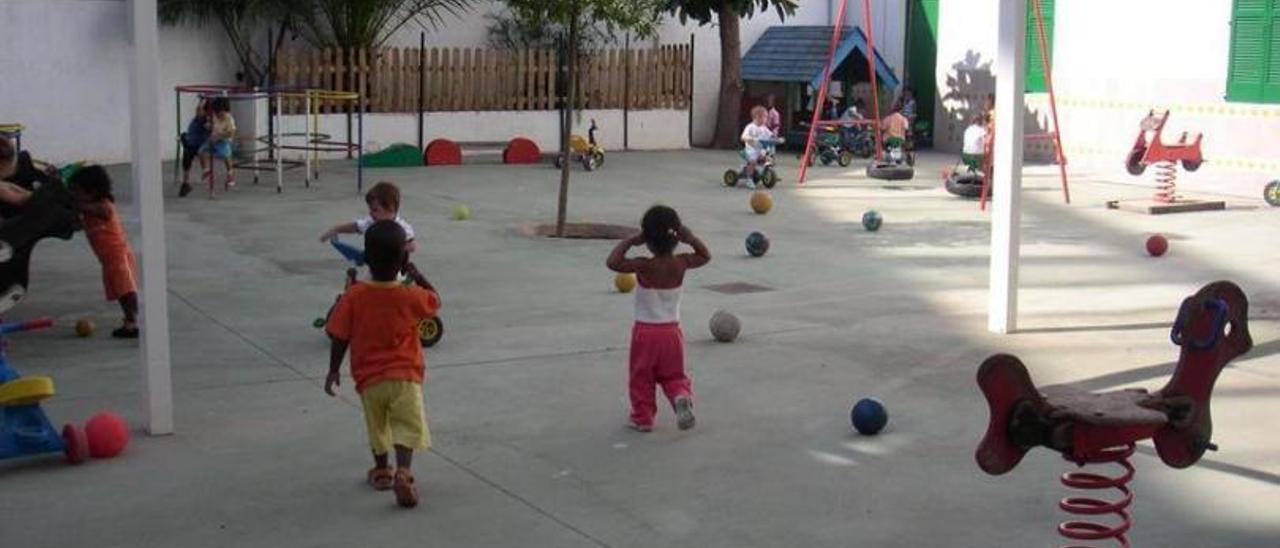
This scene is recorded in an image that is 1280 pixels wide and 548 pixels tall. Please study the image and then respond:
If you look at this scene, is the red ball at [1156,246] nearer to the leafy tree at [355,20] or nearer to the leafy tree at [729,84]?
the leafy tree at [729,84]

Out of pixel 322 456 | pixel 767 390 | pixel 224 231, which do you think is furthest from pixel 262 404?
pixel 224 231

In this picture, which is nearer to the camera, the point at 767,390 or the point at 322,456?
the point at 322,456

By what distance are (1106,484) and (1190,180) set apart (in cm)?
1793

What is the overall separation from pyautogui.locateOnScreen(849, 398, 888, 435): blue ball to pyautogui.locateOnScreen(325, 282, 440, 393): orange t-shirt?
2.42m

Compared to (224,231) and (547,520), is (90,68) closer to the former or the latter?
(224,231)

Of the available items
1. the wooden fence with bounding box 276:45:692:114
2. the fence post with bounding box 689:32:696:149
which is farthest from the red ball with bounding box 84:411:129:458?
the fence post with bounding box 689:32:696:149

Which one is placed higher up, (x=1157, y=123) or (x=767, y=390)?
(x=1157, y=123)

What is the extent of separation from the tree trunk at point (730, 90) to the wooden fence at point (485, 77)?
873 millimetres

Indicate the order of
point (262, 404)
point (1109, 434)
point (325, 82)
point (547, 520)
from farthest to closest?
point (325, 82), point (262, 404), point (547, 520), point (1109, 434)

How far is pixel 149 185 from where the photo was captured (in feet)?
26.0

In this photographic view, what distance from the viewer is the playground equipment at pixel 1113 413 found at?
17.1 ft

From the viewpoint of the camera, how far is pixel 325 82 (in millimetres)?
26047

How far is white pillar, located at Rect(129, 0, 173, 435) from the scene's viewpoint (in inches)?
309

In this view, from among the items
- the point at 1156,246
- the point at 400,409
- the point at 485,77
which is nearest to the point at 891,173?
the point at 1156,246
